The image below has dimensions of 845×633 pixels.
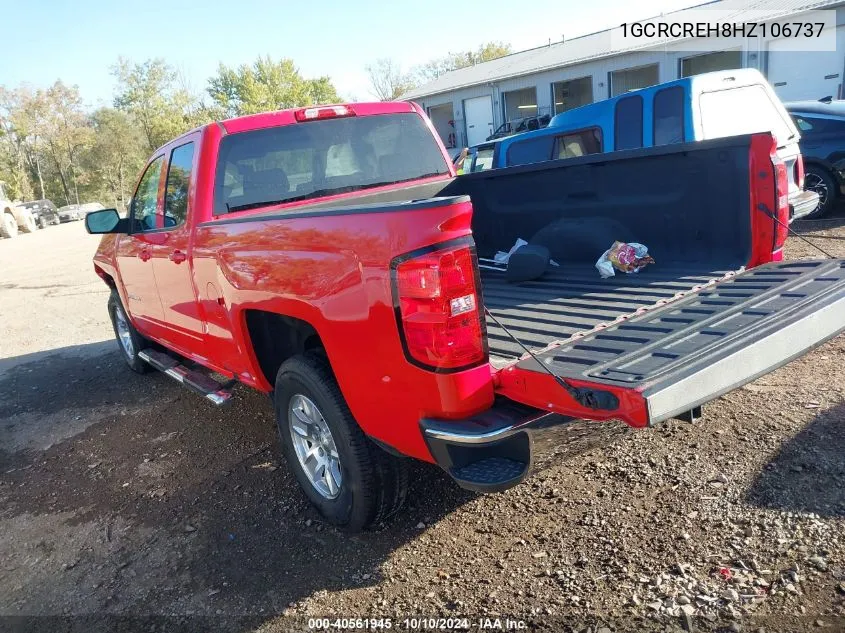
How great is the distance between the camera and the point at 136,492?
13.5 ft

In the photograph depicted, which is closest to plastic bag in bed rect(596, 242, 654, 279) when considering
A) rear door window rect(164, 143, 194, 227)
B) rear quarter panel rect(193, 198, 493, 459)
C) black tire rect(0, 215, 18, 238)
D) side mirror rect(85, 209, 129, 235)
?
rear quarter panel rect(193, 198, 493, 459)

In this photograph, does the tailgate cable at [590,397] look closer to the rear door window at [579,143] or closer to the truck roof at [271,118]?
the truck roof at [271,118]

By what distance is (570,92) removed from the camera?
27859 mm

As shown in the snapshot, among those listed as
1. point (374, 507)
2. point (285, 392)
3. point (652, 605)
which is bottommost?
point (652, 605)

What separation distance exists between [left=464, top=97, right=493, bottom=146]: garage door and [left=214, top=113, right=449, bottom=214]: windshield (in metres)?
26.0

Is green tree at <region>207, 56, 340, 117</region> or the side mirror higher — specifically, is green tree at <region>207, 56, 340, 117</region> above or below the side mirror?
above

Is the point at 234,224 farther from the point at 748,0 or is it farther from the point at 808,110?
the point at 748,0

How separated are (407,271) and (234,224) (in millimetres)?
1451

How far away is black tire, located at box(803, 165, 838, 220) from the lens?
948cm

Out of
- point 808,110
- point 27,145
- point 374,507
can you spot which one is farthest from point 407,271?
point 27,145

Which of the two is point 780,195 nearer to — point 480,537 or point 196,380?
point 480,537

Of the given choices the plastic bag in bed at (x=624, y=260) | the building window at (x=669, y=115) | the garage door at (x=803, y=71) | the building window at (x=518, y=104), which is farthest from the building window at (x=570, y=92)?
the plastic bag in bed at (x=624, y=260)

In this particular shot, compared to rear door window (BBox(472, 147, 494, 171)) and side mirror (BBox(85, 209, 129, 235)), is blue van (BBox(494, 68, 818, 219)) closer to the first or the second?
rear door window (BBox(472, 147, 494, 171))

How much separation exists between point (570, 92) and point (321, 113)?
1018 inches
